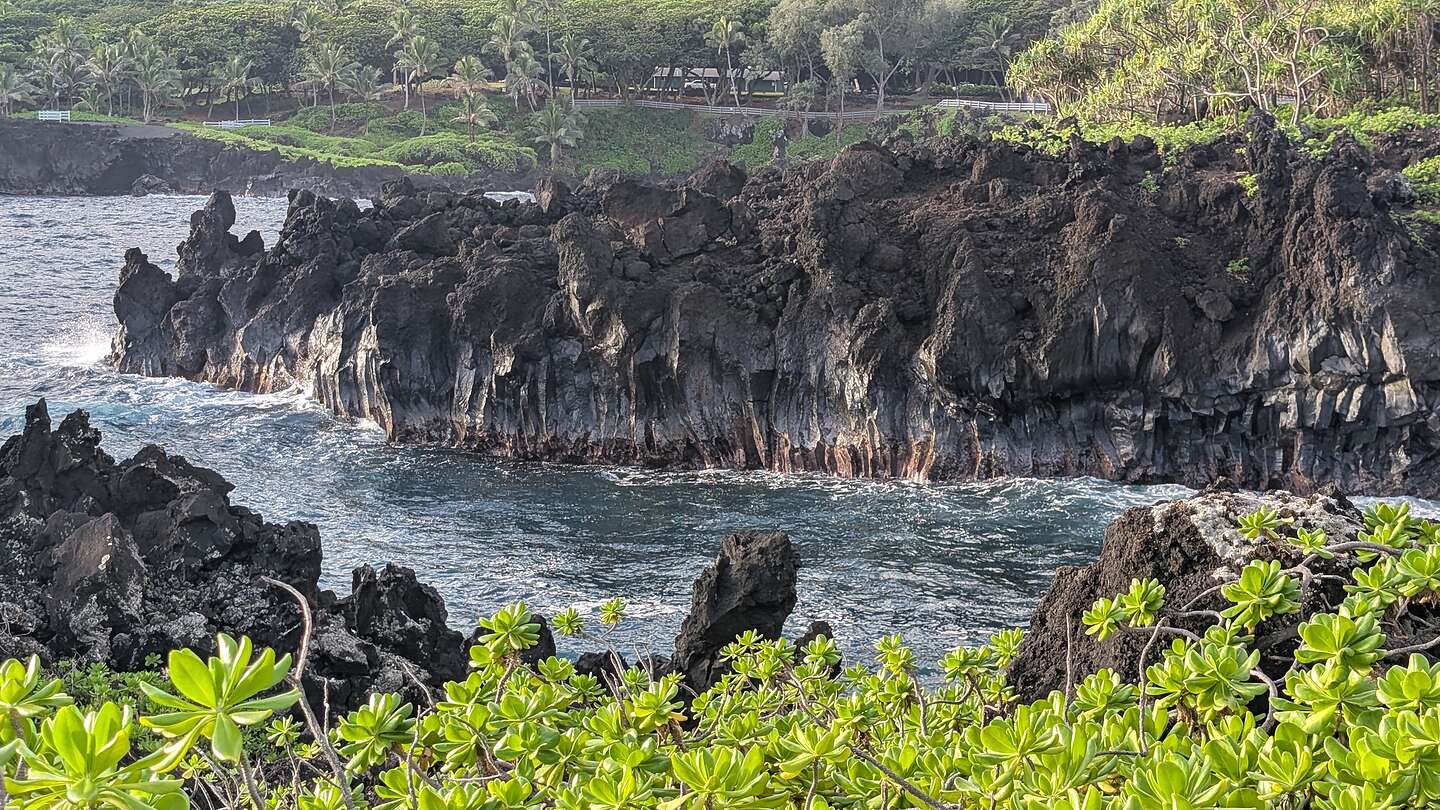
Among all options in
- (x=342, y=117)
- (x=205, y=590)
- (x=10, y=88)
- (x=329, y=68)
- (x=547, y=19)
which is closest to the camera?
(x=205, y=590)

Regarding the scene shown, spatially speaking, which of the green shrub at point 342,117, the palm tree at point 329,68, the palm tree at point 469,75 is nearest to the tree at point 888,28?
the palm tree at point 469,75

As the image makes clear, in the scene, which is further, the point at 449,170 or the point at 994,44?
the point at 994,44

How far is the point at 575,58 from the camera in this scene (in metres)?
109

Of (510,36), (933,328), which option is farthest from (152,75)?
(933,328)

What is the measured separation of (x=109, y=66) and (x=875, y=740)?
11243 centimetres

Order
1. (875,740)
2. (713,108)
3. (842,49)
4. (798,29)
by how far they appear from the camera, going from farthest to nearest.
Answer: (713,108) → (798,29) → (842,49) → (875,740)

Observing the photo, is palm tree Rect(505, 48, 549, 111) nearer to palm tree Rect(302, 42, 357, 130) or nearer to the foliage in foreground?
palm tree Rect(302, 42, 357, 130)

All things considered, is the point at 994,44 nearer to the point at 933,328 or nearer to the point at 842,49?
the point at 842,49

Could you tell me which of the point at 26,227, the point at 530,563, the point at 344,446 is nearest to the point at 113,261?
the point at 26,227

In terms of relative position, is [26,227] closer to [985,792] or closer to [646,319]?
[646,319]

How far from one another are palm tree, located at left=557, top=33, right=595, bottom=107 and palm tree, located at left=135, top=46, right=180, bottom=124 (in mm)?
32475

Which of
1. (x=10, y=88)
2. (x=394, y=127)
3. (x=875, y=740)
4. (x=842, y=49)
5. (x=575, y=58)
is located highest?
(x=575, y=58)

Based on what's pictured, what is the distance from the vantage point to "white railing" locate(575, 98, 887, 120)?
342 ft

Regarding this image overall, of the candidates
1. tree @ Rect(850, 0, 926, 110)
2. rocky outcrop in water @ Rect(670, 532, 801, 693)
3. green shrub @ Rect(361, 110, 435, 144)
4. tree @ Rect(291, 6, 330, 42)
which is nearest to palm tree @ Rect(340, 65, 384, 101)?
green shrub @ Rect(361, 110, 435, 144)
